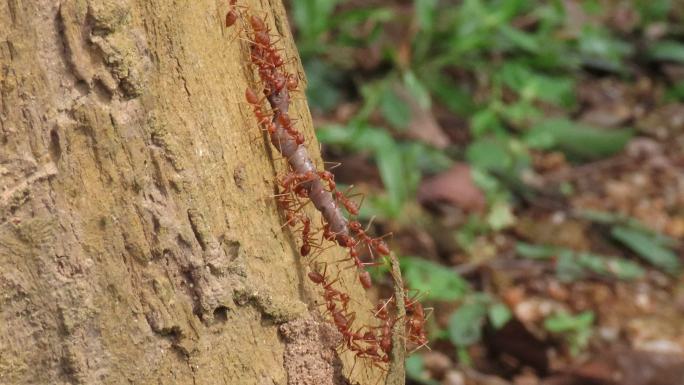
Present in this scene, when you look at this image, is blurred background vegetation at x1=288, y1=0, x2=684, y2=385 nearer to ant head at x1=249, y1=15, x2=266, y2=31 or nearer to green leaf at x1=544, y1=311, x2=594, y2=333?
green leaf at x1=544, y1=311, x2=594, y2=333

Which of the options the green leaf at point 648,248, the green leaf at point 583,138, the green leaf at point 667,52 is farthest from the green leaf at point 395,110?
the green leaf at point 667,52

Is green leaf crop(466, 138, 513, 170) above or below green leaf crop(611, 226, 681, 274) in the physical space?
above

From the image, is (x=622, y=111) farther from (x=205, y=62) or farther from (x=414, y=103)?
(x=205, y=62)

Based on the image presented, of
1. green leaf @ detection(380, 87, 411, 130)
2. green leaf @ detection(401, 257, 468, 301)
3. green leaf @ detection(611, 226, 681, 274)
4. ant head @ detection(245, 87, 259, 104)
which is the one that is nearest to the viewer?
ant head @ detection(245, 87, 259, 104)

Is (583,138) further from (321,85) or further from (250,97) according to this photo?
(250,97)

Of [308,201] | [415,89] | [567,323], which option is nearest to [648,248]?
[567,323]

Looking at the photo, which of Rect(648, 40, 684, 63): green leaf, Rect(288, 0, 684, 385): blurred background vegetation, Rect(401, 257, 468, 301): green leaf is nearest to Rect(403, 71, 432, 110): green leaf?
Rect(288, 0, 684, 385): blurred background vegetation

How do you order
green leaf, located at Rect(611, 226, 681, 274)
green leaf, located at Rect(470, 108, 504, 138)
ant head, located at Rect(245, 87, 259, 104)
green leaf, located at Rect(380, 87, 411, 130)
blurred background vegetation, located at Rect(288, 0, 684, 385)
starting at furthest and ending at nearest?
green leaf, located at Rect(470, 108, 504, 138) → green leaf, located at Rect(380, 87, 411, 130) → green leaf, located at Rect(611, 226, 681, 274) → blurred background vegetation, located at Rect(288, 0, 684, 385) → ant head, located at Rect(245, 87, 259, 104)
